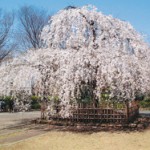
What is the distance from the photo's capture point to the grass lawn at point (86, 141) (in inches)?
396

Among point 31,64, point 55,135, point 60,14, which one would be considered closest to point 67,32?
point 60,14

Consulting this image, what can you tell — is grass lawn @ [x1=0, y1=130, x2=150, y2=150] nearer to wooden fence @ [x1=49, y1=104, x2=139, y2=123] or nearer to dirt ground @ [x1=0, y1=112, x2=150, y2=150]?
dirt ground @ [x1=0, y1=112, x2=150, y2=150]

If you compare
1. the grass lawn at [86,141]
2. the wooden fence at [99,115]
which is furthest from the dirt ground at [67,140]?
the wooden fence at [99,115]

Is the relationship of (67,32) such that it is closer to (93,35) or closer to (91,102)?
(93,35)

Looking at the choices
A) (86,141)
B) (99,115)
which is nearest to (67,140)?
(86,141)

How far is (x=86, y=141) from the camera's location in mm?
11102

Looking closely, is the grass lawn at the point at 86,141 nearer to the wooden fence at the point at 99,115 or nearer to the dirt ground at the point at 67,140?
the dirt ground at the point at 67,140

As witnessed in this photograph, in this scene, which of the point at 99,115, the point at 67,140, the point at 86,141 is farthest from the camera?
the point at 99,115

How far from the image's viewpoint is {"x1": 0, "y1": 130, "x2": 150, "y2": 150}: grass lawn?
10047mm

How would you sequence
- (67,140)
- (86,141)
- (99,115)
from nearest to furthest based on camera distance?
(86,141) < (67,140) < (99,115)

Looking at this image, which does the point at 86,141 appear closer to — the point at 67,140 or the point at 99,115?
the point at 67,140

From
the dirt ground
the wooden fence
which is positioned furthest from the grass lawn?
the wooden fence

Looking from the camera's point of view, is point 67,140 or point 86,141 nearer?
point 86,141

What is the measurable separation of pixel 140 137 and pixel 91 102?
409 centimetres
